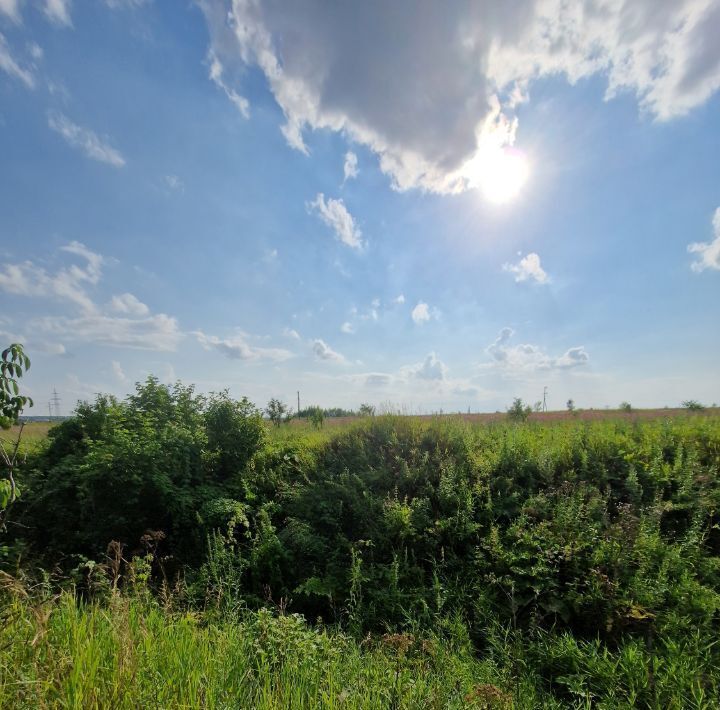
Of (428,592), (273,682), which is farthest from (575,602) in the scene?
(273,682)

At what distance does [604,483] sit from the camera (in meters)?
6.42

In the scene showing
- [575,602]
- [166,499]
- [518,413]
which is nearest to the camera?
[575,602]

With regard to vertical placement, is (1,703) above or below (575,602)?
above

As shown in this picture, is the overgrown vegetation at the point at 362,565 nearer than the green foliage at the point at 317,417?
Yes

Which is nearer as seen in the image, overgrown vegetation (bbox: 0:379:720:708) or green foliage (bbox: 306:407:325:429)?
overgrown vegetation (bbox: 0:379:720:708)

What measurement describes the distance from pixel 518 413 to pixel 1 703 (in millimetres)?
15566

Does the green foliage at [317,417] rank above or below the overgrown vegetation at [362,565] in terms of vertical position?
above

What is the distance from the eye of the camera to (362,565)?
5.51 m

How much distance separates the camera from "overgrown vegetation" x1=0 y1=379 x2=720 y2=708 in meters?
2.88

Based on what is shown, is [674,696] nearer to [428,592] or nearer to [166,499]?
[428,592]

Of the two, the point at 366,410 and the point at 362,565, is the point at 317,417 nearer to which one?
→ the point at 366,410

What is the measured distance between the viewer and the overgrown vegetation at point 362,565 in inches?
113

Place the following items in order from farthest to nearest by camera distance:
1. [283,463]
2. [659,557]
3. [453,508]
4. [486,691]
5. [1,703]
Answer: [283,463], [453,508], [659,557], [486,691], [1,703]

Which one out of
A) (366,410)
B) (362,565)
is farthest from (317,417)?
(362,565)
